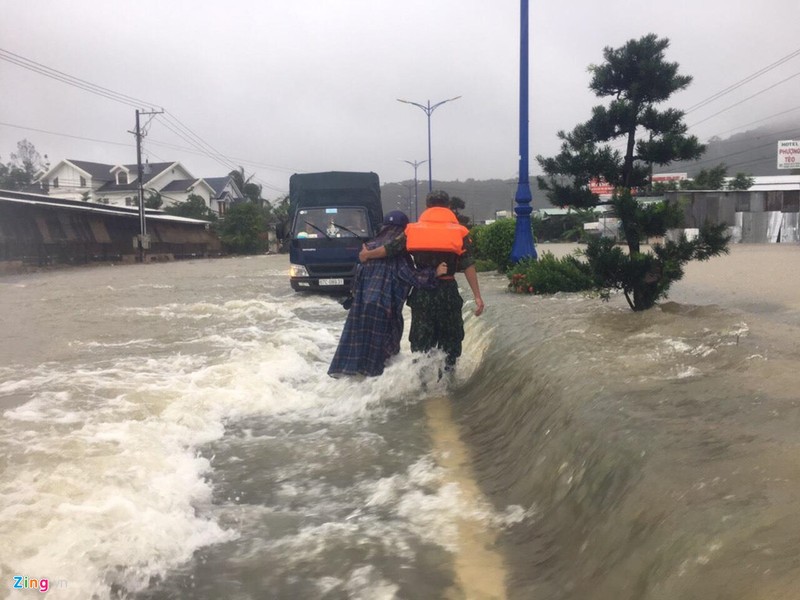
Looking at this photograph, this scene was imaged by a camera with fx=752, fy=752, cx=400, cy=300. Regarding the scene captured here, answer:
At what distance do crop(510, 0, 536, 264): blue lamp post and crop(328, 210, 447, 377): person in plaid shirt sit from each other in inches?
302

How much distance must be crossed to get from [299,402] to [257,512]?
271 cm

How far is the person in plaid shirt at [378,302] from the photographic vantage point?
6789mm

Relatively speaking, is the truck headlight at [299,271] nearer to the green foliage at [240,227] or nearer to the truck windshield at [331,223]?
the truck windshield at [331,223]

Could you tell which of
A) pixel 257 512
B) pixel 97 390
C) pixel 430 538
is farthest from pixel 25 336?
pixel 430 538

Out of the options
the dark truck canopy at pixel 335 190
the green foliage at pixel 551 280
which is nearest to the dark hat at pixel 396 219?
the green foliage at pixel 551 280

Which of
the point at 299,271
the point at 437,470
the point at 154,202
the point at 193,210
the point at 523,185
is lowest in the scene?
the point at 437,470

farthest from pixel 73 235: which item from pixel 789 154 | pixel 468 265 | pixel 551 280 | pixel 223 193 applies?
pixel 789 154

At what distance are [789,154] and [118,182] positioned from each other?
2176 inches

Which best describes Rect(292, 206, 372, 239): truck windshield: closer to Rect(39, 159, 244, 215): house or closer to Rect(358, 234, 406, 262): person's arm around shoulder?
Rect(358, 234, 406, 262): person's arm around shoulder

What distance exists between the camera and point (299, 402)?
23.6ft

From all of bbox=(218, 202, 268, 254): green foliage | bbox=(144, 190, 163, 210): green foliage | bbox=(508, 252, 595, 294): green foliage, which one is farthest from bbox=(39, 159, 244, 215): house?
bbox=(508, 252, 595, 294): green foliage

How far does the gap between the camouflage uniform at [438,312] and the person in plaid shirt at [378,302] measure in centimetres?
10

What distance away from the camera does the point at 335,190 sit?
17.7 m

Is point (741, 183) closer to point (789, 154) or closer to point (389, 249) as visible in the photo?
point (789, 154)
